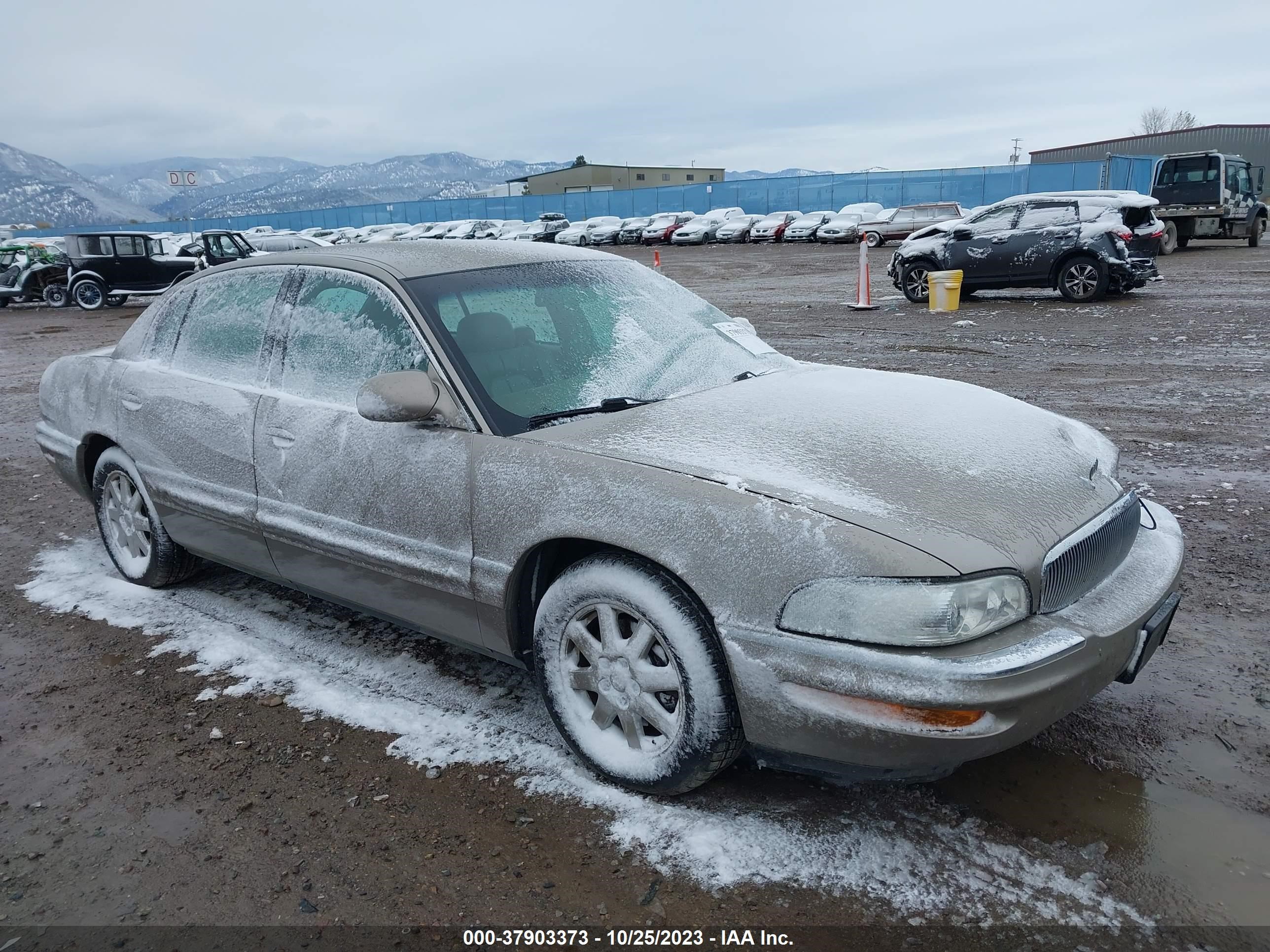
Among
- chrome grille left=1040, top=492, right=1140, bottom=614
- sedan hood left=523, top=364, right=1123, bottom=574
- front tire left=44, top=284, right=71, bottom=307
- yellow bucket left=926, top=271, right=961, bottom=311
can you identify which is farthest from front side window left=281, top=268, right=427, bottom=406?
front tire left=44, top=284, right=71, bottom=307

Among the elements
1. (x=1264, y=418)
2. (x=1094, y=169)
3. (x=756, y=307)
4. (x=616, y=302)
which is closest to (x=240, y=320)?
(x=616, y=302)

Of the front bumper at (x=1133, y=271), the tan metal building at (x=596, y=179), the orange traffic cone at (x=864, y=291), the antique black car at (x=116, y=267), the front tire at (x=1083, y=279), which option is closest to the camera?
the front bumper at (x=1133, y=271)

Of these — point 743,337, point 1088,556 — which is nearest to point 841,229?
point 743,337

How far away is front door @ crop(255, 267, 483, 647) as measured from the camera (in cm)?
287

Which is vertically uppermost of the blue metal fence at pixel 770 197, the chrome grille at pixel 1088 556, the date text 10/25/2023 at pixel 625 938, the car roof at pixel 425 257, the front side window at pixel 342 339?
Answer: the blue metal fence at pixel 770 197

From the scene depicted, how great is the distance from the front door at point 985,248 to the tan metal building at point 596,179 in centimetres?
6472

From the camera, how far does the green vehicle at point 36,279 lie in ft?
69.7

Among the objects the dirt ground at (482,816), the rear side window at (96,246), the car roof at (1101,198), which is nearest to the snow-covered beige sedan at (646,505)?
the dirt ground at (482,816)

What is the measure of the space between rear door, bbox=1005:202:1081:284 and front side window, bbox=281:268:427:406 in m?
12.2

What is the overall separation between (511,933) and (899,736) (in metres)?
1.02

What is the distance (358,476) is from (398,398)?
42 centimetres

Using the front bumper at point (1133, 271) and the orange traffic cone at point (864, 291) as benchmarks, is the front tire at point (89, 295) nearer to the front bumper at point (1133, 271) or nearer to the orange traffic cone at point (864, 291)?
the orange traffic cone at point (864, 291)

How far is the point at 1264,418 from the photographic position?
654cm

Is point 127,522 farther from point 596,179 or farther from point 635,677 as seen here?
point 596,179
